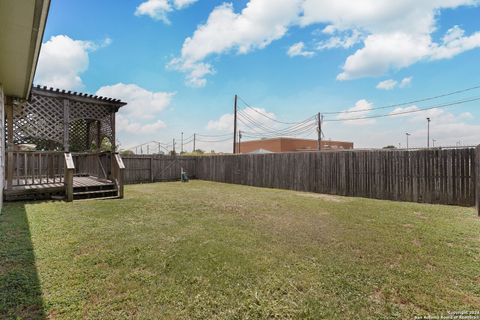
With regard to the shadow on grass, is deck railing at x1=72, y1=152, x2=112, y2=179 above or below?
above

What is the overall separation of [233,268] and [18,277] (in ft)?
6.77

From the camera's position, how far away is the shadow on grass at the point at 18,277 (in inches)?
74.8

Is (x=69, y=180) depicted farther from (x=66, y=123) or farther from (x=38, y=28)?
(x=38, y=28)

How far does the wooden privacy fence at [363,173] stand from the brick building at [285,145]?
60.2 ft

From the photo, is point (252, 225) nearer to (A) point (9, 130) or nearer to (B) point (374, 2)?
(B) point (374, 2)

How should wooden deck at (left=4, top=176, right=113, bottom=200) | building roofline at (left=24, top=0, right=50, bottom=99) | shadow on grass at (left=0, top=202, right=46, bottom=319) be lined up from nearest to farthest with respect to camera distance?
shadow on grass at (left=0, top=202, right=46, bottom=319), building roofline at (left=24, top=0, right=50, bottom=99), wooden deck at (left=4, top=176, right=113, bottom=200)

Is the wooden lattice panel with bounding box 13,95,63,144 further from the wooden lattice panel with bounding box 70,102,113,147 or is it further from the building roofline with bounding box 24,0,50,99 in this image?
the building roofline with bounding box 24,0,50,99

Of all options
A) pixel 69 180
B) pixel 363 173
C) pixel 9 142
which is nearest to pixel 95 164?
pixel 9 142

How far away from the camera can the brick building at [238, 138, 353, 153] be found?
3325 centimetres

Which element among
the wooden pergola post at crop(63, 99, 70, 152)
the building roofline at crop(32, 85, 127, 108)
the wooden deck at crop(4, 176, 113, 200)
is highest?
the building roofline at crop(32, 85, 127, 108)

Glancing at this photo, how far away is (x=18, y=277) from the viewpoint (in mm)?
2406

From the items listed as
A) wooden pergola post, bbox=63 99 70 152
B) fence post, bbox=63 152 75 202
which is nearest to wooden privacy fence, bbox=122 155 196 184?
wooden pergola post, bbox=63 99 70 152

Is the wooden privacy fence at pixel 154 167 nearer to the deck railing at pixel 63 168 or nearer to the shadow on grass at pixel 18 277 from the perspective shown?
the deck railing at pixel 63 168

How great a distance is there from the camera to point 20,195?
6.77 meters
